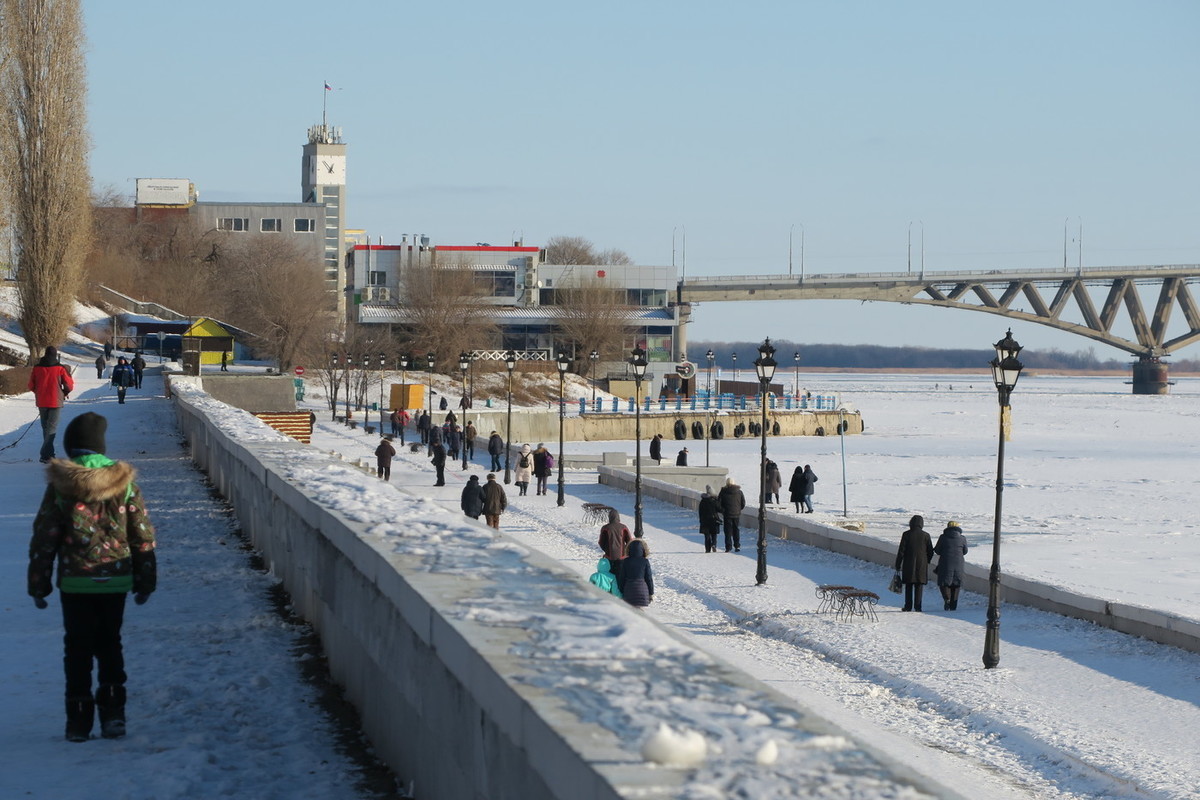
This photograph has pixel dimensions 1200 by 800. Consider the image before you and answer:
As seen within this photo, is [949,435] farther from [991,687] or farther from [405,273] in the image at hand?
[991,687]

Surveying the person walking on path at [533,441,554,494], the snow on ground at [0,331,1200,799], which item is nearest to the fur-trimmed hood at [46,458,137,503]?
the snow on ground at [0,331,1200,799]

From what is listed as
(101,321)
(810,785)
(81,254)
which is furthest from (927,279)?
(810,785)

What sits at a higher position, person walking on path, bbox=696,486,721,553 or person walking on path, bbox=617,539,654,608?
person walking on path, bbox=617,539,654,608

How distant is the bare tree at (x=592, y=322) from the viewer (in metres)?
108

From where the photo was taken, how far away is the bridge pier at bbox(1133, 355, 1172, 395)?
152 meters

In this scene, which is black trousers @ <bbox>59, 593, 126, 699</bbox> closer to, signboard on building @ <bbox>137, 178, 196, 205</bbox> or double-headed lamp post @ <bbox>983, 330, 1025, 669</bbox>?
double-headed lamp post @ <bbox>983, 330, 1025, 669</bbox>

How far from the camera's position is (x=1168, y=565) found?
2550cm

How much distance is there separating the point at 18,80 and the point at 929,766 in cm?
3964

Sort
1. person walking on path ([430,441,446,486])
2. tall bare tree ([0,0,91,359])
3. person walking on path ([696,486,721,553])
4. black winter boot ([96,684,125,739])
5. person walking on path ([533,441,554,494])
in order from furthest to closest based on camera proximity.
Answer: tall bare tree ([0,0,91,359])
person walking on path ([430,441,446,486])
person walking on path ([533,441,554,494])
person walking on path ([696,486,721,553])
black winter boot ([96,684,125,739])

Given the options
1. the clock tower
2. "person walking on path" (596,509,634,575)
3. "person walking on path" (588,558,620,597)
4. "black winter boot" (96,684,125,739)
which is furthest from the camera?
the clock tower

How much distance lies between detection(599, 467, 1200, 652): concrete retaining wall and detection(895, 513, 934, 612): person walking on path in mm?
1456

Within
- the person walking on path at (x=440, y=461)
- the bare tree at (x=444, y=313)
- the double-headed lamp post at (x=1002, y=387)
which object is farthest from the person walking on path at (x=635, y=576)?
the bare tree at (x=444, y=313)

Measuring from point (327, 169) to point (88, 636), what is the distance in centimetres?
17520

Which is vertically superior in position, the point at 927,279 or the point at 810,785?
the point at 927,279
